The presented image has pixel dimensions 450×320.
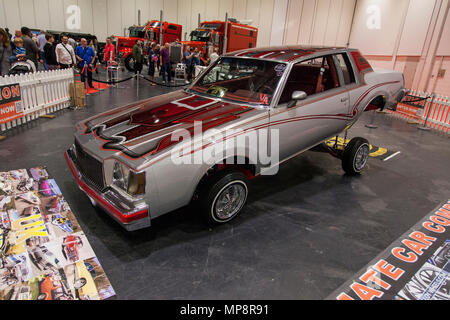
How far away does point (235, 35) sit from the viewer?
15.8 metres

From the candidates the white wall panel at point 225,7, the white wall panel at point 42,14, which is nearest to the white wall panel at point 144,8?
the white wall panel at point 225,7

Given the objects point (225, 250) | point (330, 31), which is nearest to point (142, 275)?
point (225, 250)

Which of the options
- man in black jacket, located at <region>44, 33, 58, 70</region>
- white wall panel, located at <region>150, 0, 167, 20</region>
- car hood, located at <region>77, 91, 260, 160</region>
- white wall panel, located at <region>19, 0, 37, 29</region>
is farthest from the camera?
white wall panel, located at <region>150, 0, 167, 20</region>

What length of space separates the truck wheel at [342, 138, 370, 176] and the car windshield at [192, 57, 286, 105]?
1.91 metres

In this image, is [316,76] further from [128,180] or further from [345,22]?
[345,22]

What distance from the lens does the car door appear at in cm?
338

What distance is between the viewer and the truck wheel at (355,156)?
451 cm

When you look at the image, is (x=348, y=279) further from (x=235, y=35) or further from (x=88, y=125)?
(x=235, y=35)

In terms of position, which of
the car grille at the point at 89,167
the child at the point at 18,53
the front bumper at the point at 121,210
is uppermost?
the child at the point at 18,53

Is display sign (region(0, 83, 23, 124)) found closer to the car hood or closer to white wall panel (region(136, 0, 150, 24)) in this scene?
the car hood

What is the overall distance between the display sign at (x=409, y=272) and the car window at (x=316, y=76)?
219cm

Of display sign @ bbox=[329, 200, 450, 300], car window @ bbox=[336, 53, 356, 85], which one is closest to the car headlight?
display sign @ bbox=[329, 200, 450, 300]

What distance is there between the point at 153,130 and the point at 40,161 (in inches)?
108

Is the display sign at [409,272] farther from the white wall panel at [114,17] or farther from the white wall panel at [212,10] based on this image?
the white wall panel at [212,10]
